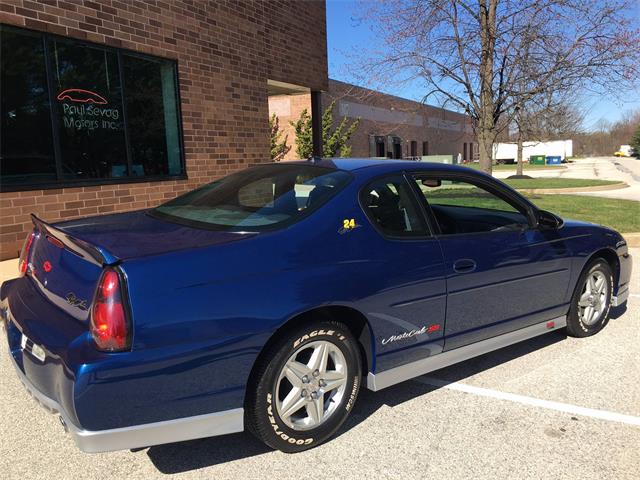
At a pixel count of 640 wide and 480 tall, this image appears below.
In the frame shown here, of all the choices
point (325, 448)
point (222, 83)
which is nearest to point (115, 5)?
point (222, 83)

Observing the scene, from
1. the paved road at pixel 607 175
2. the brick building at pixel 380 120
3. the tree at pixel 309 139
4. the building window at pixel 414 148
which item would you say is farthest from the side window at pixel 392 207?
the building window at pixel 414 148

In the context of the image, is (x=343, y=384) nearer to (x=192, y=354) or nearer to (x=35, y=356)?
(x=192, y=354)

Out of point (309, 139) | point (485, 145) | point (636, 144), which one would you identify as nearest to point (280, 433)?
point (485, 145)

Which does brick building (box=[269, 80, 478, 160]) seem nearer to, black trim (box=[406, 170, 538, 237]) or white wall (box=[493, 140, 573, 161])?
black trim (box=[406, 170, 538, 237])

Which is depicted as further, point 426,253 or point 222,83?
point 222,83

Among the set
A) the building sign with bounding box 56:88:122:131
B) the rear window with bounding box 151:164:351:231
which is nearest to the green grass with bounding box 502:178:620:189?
the building sign with bounding box 56:88:122:131

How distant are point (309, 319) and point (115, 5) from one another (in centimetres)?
631

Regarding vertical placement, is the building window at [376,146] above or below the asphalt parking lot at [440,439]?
above

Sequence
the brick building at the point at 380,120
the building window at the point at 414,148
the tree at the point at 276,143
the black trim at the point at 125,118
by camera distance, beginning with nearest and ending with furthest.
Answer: the black trim at the point at 125,118 < the brick building at the point at 380,120 < the tree at the point at 276,143 < the building window at the point at 414,148

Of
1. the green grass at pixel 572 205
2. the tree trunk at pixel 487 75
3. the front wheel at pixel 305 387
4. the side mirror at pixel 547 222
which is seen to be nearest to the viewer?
the front wheel at pixel 305 387

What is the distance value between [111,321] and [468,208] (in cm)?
329

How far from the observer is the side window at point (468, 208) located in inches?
152

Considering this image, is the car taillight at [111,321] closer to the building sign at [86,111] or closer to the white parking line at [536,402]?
the white parking line at [536,402]

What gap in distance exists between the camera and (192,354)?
7.61ft
